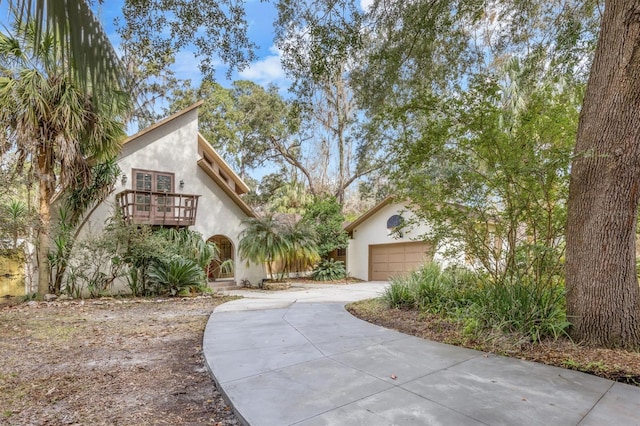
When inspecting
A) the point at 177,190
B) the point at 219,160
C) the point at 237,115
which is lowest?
the point at 177,190

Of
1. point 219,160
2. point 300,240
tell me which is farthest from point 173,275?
point 219,160

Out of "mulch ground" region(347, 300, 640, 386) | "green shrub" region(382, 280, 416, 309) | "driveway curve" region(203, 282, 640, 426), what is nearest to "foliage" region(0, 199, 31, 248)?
"driveway curve" region(203, 282, 640, 426)

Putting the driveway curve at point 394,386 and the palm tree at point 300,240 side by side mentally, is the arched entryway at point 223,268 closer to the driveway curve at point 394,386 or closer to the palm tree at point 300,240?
the palm tree at point 300,240

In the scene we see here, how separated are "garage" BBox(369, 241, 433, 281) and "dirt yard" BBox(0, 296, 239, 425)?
32.6ft

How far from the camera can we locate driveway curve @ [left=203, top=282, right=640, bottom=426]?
2.60 meters

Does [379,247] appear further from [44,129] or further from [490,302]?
[44,129]

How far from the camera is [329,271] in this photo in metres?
16.2

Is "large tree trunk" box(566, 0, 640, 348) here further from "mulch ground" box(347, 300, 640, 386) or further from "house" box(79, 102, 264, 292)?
"house" box(79, 102, 264, 292)

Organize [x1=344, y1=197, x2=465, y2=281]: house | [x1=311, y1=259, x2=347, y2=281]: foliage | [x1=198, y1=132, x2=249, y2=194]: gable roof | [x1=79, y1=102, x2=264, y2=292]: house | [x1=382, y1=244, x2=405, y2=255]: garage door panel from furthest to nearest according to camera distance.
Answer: [x1=311, y1=259, x2=347, y2=281]: foliage → [x1=382, y1=244, x2=405, y2=255]: garage door panel → [x1=344, y1=197, x2=465, y2=281]: house → [x1=198, y1=132, x2=249, y2=194]: gable roof → [x1=79, y1=102, x2=264, y2=292]: house

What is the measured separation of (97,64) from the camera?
1081mm

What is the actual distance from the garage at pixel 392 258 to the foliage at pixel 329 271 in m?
1.38

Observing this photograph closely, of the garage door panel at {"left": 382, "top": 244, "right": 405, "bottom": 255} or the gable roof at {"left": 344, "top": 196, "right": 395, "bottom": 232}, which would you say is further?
the gable roof at {"left": 344, "top": 196, "right": 395, "bottom": 232}

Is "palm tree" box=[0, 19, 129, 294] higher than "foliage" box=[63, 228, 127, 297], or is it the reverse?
"palm tree" box=[0, 19, 129, 294]

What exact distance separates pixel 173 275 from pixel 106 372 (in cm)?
617
